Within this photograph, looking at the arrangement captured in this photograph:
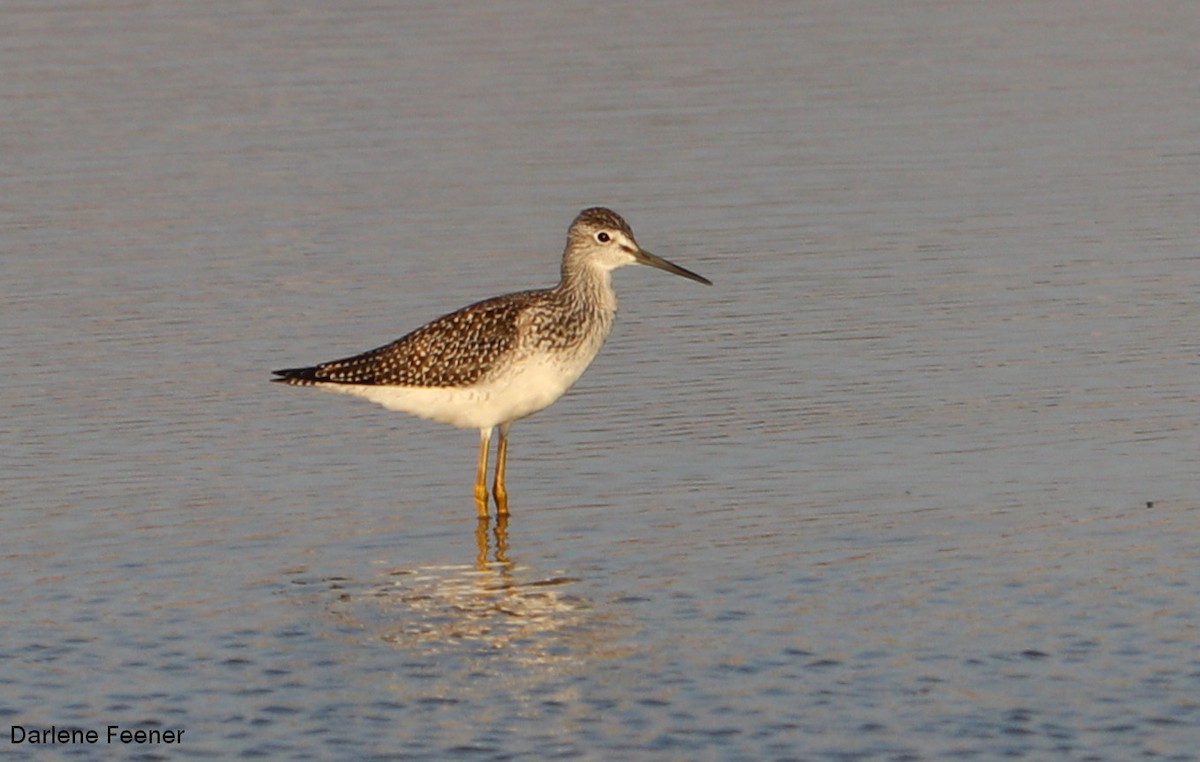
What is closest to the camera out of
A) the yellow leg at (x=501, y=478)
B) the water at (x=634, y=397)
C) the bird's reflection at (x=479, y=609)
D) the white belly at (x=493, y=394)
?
the water at (x=634, y=397)

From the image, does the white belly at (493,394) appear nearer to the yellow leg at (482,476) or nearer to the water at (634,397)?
the yellow leg at (482,476)

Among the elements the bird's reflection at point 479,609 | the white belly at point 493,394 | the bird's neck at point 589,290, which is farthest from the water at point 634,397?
the bird's neck at point 589,290

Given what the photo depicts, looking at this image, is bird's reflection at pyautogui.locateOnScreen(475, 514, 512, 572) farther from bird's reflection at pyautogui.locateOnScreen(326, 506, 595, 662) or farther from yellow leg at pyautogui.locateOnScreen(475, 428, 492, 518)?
yellow leg at pyautogui.locateOnScreen(475, 428, 492, 518)

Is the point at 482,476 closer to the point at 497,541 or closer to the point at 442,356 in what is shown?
the point at 442,356

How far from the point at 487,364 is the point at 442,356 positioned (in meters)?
0.33

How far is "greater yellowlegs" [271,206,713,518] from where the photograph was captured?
14.8m

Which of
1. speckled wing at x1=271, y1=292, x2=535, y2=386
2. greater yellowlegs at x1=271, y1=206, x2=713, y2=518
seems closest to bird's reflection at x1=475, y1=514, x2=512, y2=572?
greater yellowlegs at x1=271, y1=206, x2=713, y2=518

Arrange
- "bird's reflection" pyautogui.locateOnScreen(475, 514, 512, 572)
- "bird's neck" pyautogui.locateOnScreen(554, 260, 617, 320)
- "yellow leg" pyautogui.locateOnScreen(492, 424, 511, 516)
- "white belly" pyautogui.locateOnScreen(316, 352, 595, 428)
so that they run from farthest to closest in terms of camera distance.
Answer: "bird's neck" pyautogui.locateOnScreen(554, 260, 617, 320), "white belly" pyautogui.locateOnScreen(316, 352, 595, 428), "yellow leg" pyautogui.locateOnScreen(492, 424, 511, 516), "bird's reflection" pyautogui.locateOnScreen(475, 514, 512, 572)

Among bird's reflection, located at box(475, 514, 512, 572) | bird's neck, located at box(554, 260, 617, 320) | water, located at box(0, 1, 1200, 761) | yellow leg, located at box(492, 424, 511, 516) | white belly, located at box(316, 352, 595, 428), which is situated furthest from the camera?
bird's neck, located at box(554, 260, 617, 320)

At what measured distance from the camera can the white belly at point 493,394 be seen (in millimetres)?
14836

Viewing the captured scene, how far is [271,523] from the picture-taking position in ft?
45.4

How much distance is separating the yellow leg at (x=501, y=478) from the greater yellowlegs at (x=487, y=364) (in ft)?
0.03

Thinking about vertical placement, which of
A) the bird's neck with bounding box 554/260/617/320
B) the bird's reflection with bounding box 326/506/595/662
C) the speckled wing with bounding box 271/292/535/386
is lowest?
the bird's reflection with bounding box 326/506/595/662

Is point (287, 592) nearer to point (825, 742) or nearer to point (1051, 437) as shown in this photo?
point (825, 742)
